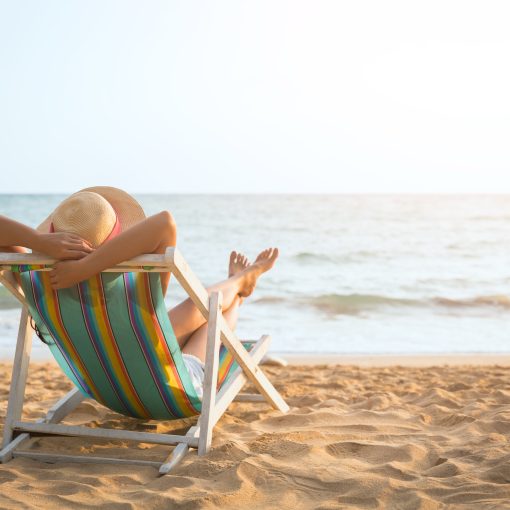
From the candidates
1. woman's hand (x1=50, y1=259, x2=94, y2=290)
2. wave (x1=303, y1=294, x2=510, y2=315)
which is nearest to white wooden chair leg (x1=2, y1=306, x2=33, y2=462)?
woman's hand (x1=50, y1=259, x2=94, y2=290)

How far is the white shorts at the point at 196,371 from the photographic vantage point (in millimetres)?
3064

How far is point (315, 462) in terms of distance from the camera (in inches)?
108

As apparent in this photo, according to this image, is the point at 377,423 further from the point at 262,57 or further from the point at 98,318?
the point at 262,57

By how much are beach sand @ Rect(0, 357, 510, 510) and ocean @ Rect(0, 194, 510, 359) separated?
2872 mm

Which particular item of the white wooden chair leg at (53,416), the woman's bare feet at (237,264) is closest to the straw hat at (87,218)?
the white wooden chair leg at (53,416)

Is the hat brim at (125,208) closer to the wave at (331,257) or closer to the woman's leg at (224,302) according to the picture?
the woman's leg at (224,302)

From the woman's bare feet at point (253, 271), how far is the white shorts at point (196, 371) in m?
0.63

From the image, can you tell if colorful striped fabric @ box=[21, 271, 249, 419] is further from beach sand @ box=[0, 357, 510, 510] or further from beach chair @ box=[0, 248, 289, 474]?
beach sand @ box=[0, 357, 510, 510]

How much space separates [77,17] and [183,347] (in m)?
19.0

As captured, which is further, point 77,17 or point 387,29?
point 387,29

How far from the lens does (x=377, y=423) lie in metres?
3.52

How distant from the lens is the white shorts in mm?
3064

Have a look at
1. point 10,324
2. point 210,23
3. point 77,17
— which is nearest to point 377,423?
point 10,324

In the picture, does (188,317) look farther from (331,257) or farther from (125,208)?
(331,257)
